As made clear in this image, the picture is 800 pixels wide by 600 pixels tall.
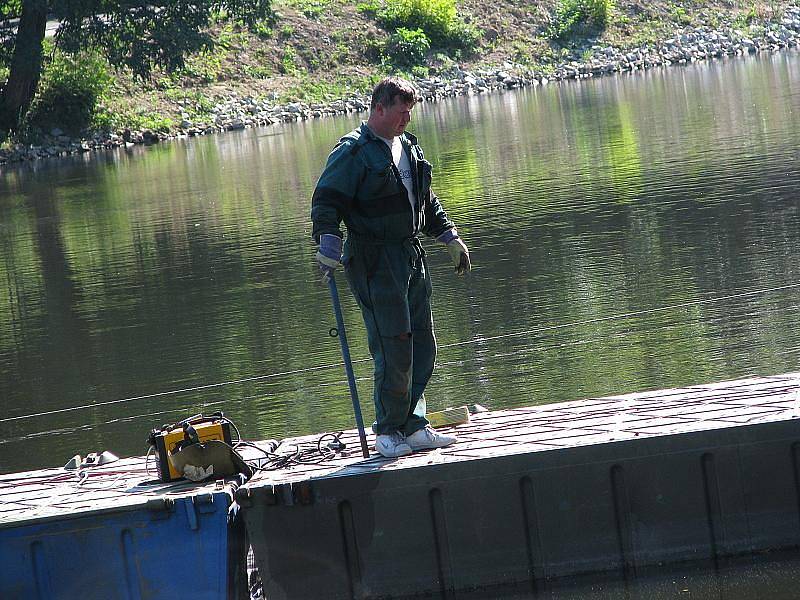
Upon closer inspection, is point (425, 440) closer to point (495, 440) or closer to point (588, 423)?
point (495, 440)

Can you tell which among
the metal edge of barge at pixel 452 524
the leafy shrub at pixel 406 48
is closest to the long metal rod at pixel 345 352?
the metal edge of barge at pixel 452 524

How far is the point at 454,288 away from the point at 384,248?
25.4 ft

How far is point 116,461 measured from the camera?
761 cm

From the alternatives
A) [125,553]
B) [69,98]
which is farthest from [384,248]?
[69,98]

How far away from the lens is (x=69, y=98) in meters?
46.8

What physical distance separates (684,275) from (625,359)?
326 centimetres

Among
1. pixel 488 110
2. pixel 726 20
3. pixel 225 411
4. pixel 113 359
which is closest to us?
pixel 225 411

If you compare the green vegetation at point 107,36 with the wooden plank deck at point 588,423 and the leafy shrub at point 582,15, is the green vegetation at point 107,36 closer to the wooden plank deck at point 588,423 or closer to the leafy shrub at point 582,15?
the leafy shrub at point 582,15

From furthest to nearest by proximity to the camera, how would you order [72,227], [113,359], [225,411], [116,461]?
[72,227]
[113,359]
[225,411]
[116,461]

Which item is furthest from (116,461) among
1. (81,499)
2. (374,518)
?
(374,518)

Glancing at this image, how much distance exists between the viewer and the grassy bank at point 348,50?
47625 mm

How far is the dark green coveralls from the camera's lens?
6594mm

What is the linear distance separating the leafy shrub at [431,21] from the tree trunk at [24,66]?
59.8 ft

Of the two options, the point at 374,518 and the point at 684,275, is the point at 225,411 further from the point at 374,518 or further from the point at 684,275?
the point at 684,275
